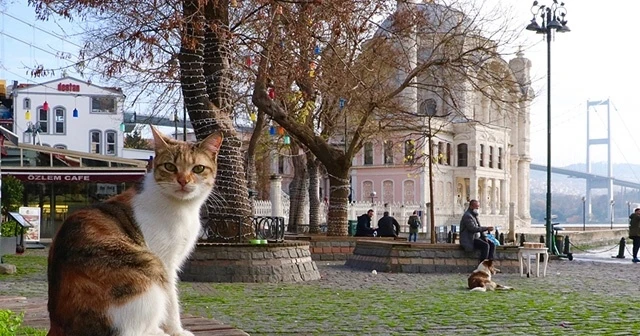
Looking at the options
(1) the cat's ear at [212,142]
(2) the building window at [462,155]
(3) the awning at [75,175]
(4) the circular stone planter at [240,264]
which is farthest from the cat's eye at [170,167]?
(2) the building window at [462,155]

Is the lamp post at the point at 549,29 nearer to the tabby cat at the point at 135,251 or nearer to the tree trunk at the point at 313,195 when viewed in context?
the tree trunk at the point at 313,195

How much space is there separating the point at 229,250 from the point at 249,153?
1447 cm

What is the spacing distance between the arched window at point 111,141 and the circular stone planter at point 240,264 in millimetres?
52871

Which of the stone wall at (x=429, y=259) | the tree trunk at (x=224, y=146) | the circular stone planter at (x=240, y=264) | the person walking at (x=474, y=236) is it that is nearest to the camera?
the circular stone planter at (x=240, y=264)

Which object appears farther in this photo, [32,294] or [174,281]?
[32,294]

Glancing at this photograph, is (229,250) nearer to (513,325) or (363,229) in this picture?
(513,325)

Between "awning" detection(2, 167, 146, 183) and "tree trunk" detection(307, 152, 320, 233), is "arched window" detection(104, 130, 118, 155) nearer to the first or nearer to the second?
"awning" detection(2, 167, 146, 183)

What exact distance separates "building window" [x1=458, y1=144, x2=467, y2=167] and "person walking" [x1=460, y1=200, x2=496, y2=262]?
243 feet

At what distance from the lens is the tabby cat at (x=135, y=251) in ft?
11.8

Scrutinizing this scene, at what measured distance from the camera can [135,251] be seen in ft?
12.4

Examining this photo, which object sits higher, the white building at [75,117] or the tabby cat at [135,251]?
the white building at [75,117]

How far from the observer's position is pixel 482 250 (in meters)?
20.6

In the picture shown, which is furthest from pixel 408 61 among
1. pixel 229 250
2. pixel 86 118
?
pixel 86 118

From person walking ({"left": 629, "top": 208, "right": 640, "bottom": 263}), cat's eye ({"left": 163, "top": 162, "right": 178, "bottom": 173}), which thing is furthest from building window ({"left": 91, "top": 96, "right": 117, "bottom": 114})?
cat's eye ({"left": 163, "top": 162, "right": 178, "bottom": 173})
